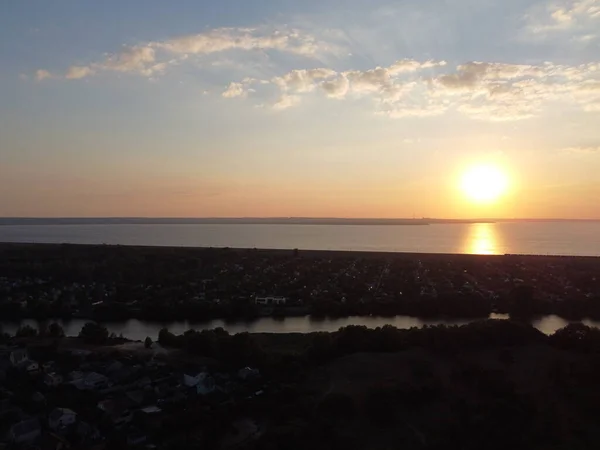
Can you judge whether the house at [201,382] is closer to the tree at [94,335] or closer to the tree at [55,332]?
the tree at [94,335]

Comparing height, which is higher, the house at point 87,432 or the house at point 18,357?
the house at point 18,357

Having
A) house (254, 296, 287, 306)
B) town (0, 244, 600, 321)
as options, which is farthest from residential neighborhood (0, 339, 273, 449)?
house (254, 296, 287, 306)

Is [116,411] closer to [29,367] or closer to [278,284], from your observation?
[29,367]

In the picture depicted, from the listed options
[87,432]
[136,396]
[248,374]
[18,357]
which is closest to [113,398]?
[136,396]

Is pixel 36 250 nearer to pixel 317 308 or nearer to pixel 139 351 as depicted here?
pixel 317 308

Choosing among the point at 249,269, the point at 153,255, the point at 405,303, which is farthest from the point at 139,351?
the point at 153,255

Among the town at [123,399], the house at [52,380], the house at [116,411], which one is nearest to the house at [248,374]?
the town at [123,399]
